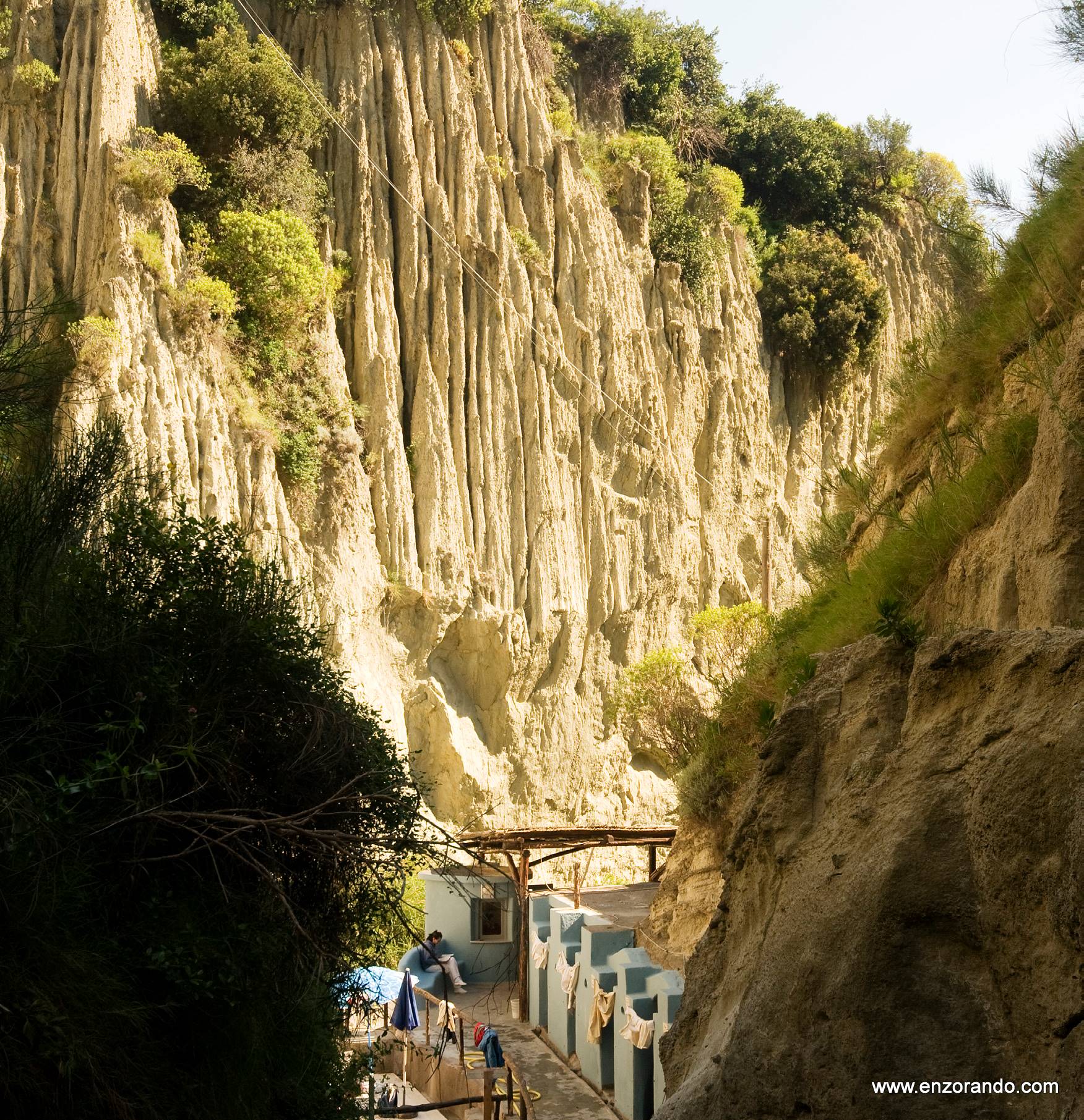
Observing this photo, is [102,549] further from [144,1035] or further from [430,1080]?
[430,1080]

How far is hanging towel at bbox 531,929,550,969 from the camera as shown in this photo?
17094mm

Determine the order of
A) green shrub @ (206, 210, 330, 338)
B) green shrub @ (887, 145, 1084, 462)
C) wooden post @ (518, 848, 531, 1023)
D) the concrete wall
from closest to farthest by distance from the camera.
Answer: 1. green shrub @ (887, 145, 1084, 462)
2. wooden post @ (518, 848, 531, 1023)
3. the concrete wall
4. green shrub @ (206, 210, 330, 338)

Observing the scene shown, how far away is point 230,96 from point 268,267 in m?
3.87

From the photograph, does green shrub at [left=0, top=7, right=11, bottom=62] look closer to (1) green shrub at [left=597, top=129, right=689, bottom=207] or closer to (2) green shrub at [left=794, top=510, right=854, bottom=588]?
(1) green shrub at [left=597, top=129, right=689, bottom=207]

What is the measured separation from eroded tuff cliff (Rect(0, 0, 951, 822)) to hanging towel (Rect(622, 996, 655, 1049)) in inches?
424

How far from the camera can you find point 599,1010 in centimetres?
1414

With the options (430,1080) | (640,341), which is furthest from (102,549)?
(640,341)

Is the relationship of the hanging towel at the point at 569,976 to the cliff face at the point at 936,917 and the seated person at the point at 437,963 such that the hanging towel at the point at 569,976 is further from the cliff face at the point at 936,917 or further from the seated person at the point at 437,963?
the cliff face at the point at 936,917

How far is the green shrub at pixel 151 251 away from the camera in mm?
21188

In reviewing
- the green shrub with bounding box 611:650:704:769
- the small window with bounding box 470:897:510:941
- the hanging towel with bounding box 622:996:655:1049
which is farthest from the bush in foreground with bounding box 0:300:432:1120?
the green shrub with bounding box 611:650:704:769

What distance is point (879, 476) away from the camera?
10.7 metres

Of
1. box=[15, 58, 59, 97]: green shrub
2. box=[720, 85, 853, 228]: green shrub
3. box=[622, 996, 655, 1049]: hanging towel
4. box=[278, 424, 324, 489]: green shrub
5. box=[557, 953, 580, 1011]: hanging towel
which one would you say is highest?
box=[720, 85, 853, 228]: green shrub

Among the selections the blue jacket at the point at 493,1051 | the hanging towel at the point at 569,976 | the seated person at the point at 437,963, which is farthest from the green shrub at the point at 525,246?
the blue jacket at the point at 493,1051

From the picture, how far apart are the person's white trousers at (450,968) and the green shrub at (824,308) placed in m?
23.1
